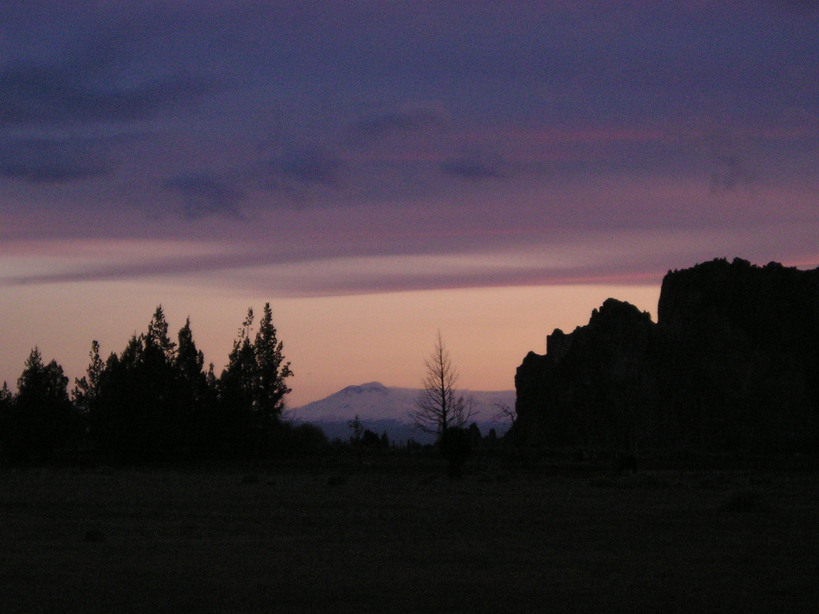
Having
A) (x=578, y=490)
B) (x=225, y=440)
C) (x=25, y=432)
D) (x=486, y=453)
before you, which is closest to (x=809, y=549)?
(x=578, y=490)

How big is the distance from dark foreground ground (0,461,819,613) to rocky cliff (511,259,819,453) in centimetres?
7773

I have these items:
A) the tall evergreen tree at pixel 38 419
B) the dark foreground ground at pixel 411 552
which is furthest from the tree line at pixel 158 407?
the dark foreground ground at pixel 411 552

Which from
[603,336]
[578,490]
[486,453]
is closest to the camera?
[578,490]

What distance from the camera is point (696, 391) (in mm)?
110125

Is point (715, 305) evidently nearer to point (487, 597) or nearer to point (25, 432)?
point (25, 432)

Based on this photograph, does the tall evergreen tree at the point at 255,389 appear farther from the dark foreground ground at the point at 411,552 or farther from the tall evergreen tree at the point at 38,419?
the dark foreground ground at the point at 411,552

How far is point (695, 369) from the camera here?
11094 centimetres

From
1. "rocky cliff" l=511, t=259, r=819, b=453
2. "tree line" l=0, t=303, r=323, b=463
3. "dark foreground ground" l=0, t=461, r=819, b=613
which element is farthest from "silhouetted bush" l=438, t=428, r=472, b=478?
"rocky cliff" l=511, t=259, r=819, b=453

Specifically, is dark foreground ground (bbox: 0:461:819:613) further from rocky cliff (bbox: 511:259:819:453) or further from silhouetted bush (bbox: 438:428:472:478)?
rocky cliff (bbox: 511:259:819:453)

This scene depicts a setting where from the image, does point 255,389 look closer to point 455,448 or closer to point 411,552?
point 455,448

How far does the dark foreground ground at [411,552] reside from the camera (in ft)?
39.1

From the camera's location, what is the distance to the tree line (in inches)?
2918

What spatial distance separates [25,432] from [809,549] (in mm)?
73311

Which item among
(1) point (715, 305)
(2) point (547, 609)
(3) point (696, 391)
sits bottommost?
(2) point (547, 609)
